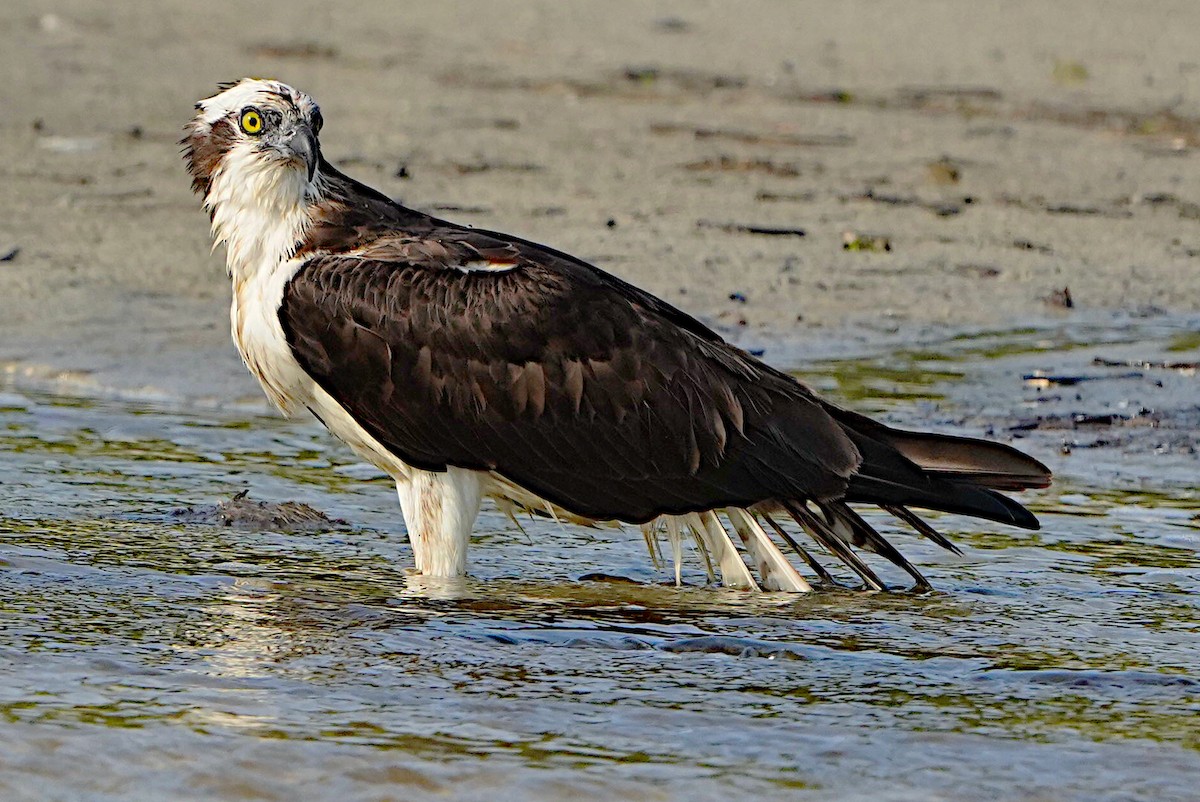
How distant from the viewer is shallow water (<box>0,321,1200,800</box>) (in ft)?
12.6

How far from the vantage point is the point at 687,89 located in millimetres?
14797

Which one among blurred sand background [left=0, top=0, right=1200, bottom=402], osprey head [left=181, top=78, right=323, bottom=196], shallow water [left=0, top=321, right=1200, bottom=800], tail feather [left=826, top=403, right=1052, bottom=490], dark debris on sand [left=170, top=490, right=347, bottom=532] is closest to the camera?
shallow water [left=0, top=321, right=1200, bottom=800]

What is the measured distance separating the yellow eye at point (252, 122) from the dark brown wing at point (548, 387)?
1.54 ft

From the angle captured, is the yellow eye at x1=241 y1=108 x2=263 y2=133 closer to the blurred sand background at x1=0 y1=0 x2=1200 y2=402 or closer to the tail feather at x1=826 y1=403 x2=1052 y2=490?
the tail feather at x1=826 y1=403 x2=1052 y2=490

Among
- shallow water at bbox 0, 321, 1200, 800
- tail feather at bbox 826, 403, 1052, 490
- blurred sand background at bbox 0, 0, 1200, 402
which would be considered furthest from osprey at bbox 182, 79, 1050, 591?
blurred sand background at bbox 0, 0, 1200, 402

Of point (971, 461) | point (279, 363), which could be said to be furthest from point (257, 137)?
point (971, 461)

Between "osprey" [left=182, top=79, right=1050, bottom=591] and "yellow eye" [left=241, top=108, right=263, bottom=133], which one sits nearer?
"osprey" [left=182, top=79, right=1050, bottom=591]

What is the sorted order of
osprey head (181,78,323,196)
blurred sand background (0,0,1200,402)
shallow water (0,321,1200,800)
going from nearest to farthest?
1. shallow water (0,321,1200,800)
2. osprey head (181,78,323,196)
3. blurred sand background (0,0,1200,402)

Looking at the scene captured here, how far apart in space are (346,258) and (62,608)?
1309 millimetres

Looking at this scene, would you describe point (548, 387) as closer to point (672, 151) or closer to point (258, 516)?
point (258, 516)

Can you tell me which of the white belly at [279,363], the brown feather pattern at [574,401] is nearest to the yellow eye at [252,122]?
the brown feather pattern at [574,401]

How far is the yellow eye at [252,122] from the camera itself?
5898 mm

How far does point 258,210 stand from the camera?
5.79 metres

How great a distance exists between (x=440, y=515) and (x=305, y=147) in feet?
3.56
